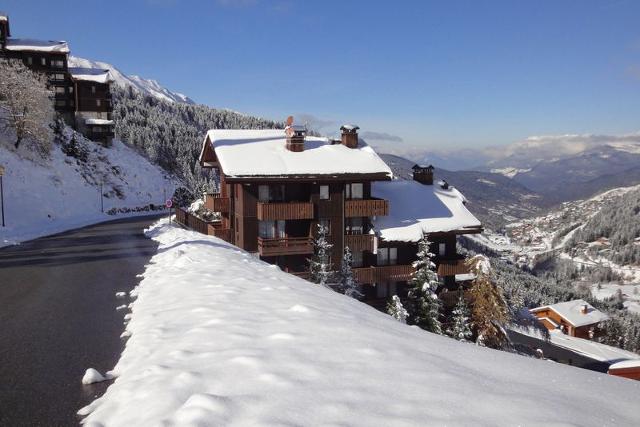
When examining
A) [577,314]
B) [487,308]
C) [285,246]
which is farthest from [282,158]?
[577,314]

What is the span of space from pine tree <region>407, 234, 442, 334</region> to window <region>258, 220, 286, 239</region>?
8986 mm

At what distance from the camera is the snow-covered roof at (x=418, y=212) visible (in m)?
28.6

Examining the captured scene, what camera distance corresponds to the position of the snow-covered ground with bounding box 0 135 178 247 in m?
34.0

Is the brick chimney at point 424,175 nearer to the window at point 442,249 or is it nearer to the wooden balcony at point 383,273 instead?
the window at point 442,249

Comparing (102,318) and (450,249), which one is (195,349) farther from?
(450,249)

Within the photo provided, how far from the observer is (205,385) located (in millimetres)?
5219

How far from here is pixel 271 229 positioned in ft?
91.1

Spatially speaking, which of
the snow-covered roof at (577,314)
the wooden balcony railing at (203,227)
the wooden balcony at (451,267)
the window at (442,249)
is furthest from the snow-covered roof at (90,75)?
the snow-covered roof at (577,314)

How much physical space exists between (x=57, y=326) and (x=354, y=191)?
22.2m

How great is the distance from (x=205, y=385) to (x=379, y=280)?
23.6 meters

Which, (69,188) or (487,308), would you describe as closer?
(487,308)

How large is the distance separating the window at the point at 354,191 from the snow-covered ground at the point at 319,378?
20.0m

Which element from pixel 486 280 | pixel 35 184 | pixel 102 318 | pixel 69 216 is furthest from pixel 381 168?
pixel 35 184

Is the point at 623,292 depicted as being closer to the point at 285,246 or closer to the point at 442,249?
the point at 442,249
